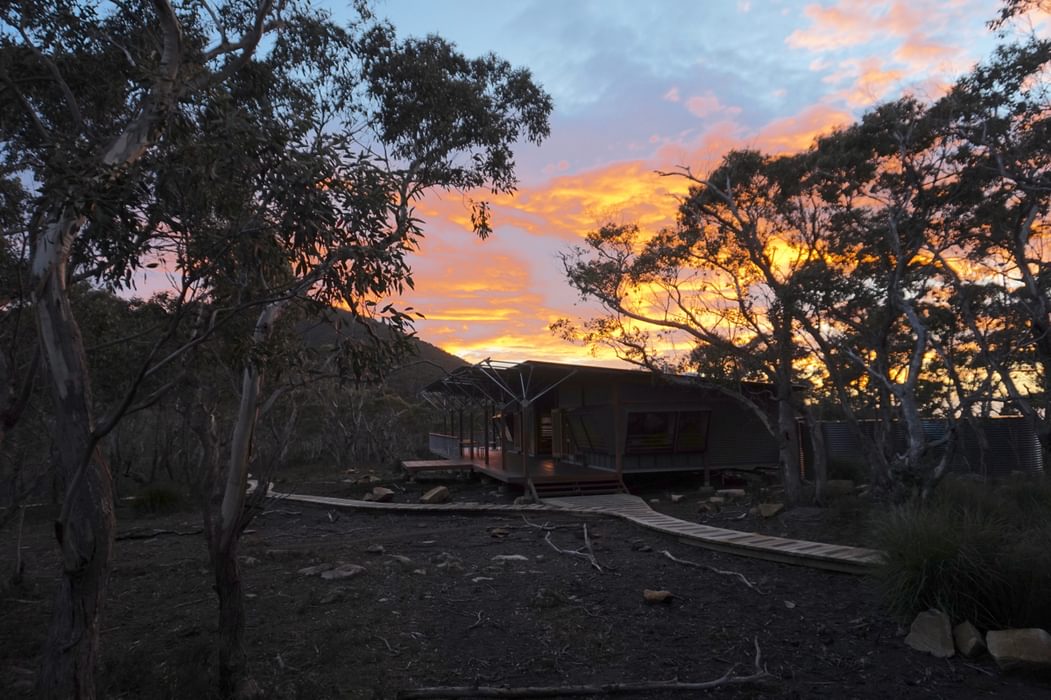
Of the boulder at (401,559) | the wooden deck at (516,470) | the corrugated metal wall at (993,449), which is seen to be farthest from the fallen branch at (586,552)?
the corrugated metal wall at (993,449)

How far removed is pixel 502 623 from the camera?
282 inches

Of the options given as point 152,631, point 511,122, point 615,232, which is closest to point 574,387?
point 615,232

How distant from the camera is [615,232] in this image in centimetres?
1661

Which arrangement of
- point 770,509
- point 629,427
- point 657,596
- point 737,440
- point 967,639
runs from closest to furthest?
point 967,639
point 657,596
point 770,509
point 629,427
point 737,440

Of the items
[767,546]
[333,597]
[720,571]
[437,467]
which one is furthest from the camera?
[437,467]

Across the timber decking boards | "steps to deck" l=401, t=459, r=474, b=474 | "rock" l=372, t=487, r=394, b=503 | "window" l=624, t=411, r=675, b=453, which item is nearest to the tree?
the timber decking boards

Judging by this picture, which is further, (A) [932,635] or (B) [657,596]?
(B) [657,596]

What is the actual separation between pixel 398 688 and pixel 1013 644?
493 cm

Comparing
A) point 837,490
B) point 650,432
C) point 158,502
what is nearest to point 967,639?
point 837,490

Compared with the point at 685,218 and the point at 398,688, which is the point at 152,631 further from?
the point at 685,218

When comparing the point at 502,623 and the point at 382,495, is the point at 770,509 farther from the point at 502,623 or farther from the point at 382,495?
the point at 382,495

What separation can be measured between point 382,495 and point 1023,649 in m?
16.7

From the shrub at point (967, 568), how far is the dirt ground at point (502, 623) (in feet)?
1.47

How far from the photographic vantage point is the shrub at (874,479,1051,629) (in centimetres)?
622
